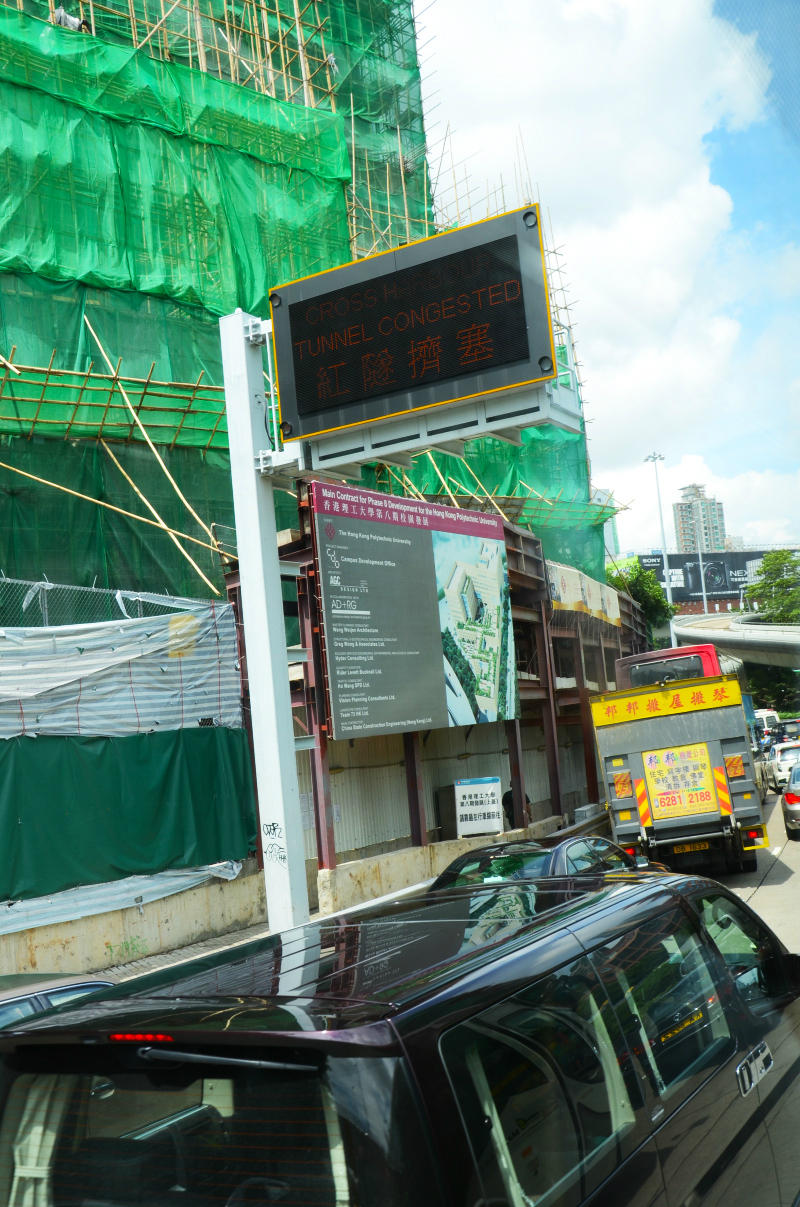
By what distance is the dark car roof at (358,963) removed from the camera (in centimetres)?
233

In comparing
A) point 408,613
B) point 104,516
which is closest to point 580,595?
point 408,613

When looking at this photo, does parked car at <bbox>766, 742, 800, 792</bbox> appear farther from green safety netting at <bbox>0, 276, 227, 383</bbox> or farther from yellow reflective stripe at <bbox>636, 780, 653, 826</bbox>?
green safety netting at <bbox>0, 276, 227, 383</bbox>

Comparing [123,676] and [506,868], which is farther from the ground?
[123,676]

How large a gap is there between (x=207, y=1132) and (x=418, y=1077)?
518 mm

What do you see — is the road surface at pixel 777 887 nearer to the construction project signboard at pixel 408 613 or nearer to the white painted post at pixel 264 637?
the white painted post at pixel 264 637

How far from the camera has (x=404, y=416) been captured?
28.6ft

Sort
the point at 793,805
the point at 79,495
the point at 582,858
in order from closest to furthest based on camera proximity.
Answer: the point at 582,858
the point at 79,495
the point at 793,805

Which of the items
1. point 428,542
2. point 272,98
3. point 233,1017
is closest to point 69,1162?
point 233,1017

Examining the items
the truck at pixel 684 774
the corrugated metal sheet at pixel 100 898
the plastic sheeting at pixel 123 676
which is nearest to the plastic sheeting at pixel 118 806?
the corrugated metal sheet at pixel 100 898

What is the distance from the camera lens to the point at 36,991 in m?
5.75

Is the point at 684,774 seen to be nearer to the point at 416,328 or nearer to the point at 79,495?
the point at 416,328

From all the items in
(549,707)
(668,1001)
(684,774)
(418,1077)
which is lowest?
(684,774)

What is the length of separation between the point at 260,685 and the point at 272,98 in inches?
730

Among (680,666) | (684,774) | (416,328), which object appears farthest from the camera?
(680,666)
